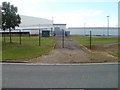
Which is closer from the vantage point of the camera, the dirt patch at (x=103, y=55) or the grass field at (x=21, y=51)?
the dirt patch at (x=103, y=55)

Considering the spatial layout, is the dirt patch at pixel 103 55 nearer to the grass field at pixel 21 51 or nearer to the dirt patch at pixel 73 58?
the dirt patch at pixel 73 58

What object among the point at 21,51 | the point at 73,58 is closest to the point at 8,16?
the point at 21,51

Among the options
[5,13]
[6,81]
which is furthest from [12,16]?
[6,81]

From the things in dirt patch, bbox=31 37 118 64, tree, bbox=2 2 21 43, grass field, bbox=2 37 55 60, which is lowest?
dirt patch, bbox=31 37 118 64

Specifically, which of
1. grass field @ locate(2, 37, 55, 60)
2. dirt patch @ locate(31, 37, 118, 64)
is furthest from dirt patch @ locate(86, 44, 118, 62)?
grass field @ locate(2, 37, 55, 60)

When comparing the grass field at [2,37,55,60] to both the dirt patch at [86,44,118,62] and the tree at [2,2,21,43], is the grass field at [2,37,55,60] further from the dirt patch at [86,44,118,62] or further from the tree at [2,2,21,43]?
the dirt patch at [86,44,118,62]

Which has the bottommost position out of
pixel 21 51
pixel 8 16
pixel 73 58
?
pixel 73 58

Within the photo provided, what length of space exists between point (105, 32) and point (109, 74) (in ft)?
278

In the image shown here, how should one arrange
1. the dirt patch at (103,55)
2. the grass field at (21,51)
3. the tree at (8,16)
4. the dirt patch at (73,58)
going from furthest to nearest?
the tree at (8,16) < the grass field at (21,51) < the dirt patch at (103,55) < the dirt patch at (73,58)

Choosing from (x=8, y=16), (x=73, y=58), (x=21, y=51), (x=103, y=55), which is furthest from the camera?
(x=8, y=16)

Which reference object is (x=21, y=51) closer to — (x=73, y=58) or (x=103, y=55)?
(x=73, y=58)

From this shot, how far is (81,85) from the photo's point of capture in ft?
15.9

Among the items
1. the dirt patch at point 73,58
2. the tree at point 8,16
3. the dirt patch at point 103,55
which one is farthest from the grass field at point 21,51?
the dirt patch at point 103,55

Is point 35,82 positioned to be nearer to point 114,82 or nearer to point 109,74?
point 114,82
